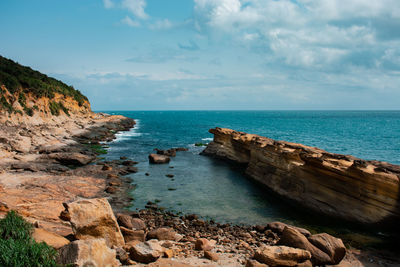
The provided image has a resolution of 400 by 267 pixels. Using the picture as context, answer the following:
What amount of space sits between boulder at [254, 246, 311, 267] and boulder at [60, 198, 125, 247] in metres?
5.94

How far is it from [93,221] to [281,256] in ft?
25.2

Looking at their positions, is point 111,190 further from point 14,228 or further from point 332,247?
point 332,247

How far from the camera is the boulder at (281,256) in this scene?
10.5 m

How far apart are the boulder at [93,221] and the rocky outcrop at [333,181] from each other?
14.7 m

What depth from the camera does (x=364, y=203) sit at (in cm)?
1670

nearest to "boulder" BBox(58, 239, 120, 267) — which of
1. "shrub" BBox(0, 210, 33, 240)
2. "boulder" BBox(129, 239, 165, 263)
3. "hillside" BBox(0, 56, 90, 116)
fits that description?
"boulder" BBox(129, 239, 165, 263)

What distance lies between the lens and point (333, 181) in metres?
18.7

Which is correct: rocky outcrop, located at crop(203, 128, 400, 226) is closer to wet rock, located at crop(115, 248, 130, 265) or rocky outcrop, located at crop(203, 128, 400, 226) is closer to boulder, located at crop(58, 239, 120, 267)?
wet rock, located at crop(115, 248, 130, 265)

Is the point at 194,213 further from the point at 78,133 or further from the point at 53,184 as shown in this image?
the point at 78,133

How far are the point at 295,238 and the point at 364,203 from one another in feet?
25.3

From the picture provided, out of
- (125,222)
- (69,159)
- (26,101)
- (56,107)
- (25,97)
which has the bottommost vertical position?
(125,222)

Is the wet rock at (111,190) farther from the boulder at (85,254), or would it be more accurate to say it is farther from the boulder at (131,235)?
the boulder at (85,254)

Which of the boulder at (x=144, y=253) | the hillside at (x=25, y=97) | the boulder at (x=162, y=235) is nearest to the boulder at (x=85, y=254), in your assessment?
the boulder at (x=144, y=253)

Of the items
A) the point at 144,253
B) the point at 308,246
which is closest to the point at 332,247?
the point at 308,246
